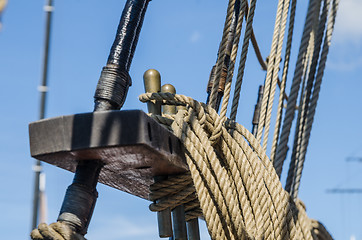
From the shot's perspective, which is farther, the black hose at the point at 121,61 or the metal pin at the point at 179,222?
the metal pin at the point at 179,222

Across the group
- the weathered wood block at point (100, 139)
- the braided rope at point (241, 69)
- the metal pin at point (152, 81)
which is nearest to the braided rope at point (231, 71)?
the braided rope at point (241, 69)

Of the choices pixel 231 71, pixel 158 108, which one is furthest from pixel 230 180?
pixel 231 71

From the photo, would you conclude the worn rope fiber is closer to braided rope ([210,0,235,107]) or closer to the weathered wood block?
braided rope ([210,0,235,107])

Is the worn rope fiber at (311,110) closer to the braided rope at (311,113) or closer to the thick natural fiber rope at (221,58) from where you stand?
the braided rope at (311,113)

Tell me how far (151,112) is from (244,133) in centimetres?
33

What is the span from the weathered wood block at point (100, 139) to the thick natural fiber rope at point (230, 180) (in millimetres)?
172

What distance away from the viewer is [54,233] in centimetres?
122

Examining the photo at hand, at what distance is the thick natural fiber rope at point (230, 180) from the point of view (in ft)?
5.30

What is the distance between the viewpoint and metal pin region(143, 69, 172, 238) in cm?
170

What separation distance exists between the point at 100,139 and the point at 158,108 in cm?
51

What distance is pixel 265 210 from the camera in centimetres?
169

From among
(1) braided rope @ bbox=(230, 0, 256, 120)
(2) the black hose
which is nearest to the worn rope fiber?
(1) braided rope @ bbox=(230, 0, 256, 120)

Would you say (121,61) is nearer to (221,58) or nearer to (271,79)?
(221,58)

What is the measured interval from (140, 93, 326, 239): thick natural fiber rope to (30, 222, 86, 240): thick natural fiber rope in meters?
0.48
